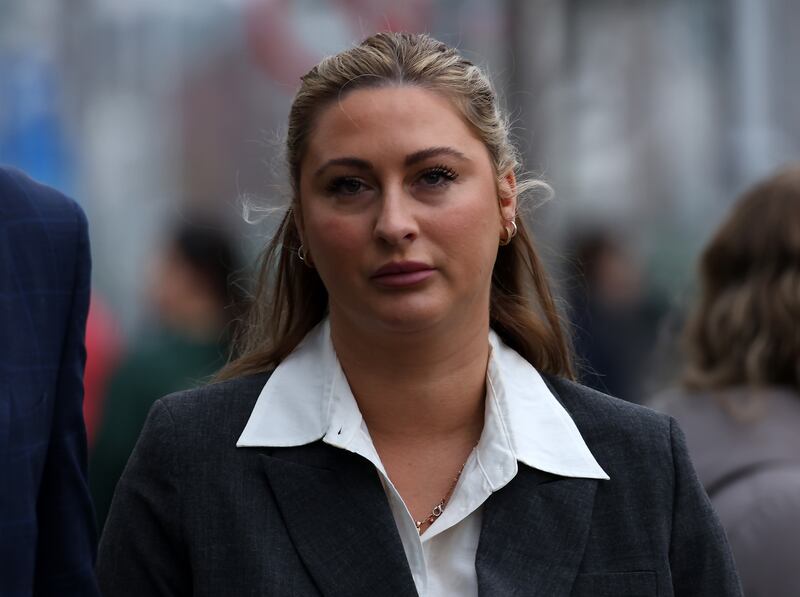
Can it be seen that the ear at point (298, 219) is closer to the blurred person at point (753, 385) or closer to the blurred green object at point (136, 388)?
the blurred person at point (753, 385)

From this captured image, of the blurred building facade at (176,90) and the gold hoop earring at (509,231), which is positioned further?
the blurred building facade at (176,90)

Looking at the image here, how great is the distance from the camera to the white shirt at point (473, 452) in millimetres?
2561

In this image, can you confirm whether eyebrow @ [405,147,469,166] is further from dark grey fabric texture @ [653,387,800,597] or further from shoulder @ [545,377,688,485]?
dark grey fabric texture @ [653,387,800,597]

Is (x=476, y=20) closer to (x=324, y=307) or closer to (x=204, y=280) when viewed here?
(x=204, y=280)

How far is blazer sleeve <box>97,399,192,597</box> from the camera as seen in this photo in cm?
256

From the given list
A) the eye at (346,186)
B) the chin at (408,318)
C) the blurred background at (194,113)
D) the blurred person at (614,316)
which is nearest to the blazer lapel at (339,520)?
the chin at (408,318)

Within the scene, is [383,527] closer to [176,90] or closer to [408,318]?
[408,318]

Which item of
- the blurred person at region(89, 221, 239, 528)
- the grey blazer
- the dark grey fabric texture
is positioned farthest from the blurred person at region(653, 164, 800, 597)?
the blurred person at region(89, 221, 239, 528)

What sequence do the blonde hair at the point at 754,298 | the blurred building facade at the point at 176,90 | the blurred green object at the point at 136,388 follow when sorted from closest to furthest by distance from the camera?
the blonde hair at the point at 754,298 < the blurred green object at the point at 136,388 < the blurred building facade at the point at 176,90

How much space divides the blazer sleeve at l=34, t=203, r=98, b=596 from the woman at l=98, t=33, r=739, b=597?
0.20ft

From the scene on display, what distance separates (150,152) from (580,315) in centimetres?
285

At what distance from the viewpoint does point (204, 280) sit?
222 inches

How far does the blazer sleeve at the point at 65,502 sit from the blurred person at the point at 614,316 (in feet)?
16.8

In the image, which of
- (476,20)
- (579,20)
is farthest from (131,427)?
(579,20)
